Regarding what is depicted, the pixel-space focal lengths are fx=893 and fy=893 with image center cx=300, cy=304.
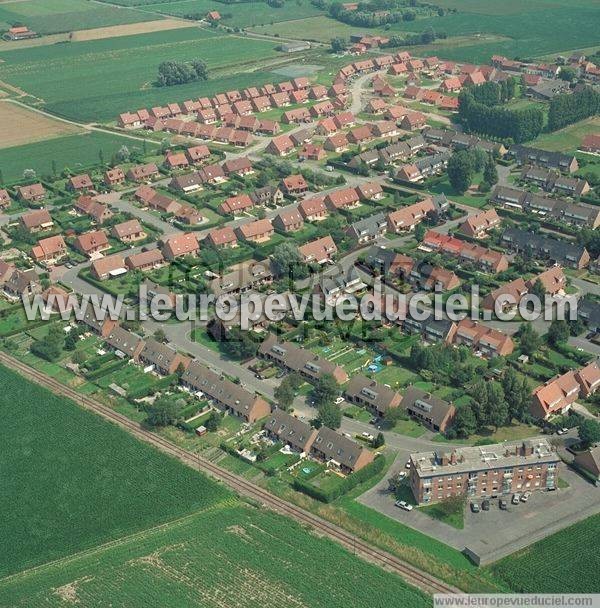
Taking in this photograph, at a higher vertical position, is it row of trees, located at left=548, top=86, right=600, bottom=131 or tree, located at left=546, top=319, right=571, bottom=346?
row of trees, located at left=548, top=86, right=600, bottom=131

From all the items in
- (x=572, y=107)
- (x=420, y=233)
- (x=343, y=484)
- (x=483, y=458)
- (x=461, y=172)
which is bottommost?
(x=343, y=484)

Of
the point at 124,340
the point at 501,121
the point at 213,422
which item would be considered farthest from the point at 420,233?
the point at 213,422

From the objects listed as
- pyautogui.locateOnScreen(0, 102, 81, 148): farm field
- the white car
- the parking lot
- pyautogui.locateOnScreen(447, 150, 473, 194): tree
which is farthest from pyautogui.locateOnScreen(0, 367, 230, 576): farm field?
pyautogui.locateOnScreen(0, 102, 81, 148): farm field

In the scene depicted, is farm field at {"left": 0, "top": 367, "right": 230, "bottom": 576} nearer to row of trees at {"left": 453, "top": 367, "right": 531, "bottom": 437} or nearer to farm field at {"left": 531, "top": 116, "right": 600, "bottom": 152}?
row of trees at {"left": 453, "top": 367, "right": 531, "bottom": 437}

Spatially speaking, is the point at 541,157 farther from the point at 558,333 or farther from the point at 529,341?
the point at 529,341

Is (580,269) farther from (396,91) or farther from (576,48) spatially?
(576,48)

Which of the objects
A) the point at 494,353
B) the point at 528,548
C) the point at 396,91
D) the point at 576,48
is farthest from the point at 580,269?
the point at 576,48
